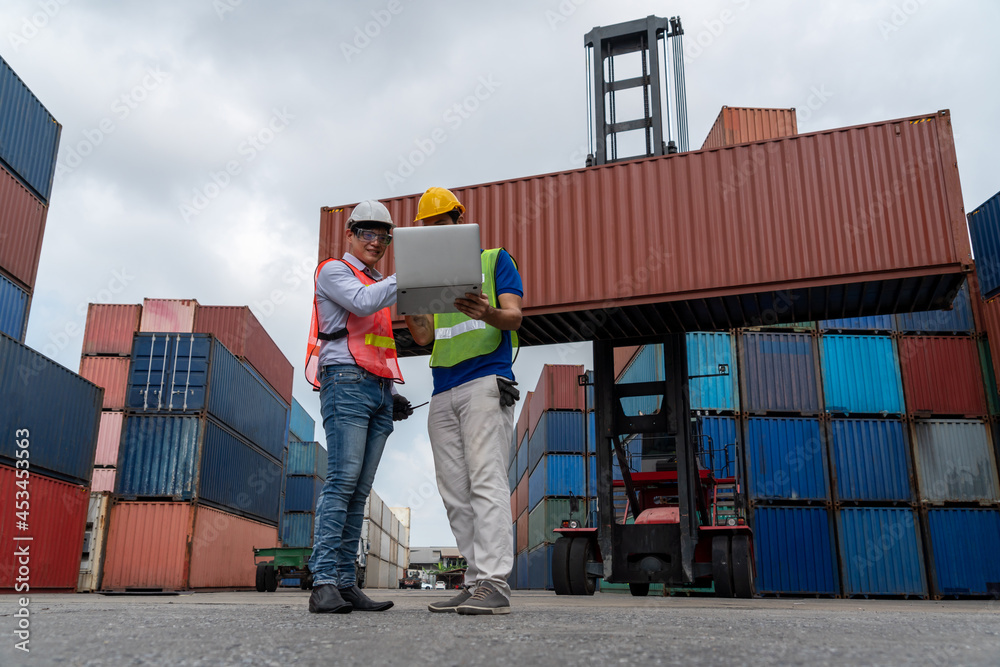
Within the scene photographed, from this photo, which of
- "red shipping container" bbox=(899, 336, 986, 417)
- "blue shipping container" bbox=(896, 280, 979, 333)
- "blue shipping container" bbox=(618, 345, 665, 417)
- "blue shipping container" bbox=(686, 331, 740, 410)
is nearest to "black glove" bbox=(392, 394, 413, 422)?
"blue shipping container" bbox=(686, 331, 740, 410)

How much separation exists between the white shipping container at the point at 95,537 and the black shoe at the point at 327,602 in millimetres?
14682

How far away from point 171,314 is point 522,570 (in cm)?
1627

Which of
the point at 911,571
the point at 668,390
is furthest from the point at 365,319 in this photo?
the point at 911,571

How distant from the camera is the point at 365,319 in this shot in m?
3.63

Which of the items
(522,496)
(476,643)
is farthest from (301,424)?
(476,643)

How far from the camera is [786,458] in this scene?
15.1 metres

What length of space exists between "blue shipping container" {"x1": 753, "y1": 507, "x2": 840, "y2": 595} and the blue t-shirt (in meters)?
12.5

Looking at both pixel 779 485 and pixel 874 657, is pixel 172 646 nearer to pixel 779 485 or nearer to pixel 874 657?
pixel 874 657

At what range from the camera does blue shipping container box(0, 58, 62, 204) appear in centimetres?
1319

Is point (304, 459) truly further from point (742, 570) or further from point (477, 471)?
point (477, 471)

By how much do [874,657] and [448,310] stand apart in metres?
2.15

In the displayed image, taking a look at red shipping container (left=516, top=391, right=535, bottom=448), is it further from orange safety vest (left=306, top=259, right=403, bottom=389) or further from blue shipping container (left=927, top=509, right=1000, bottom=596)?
orange safety vest (left=306, top=259, right=403, bottom=389)

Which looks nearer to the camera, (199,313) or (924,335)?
(924,335)

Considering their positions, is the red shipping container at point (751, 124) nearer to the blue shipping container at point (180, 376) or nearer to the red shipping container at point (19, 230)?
the blue shipping container at point (180, 376)
